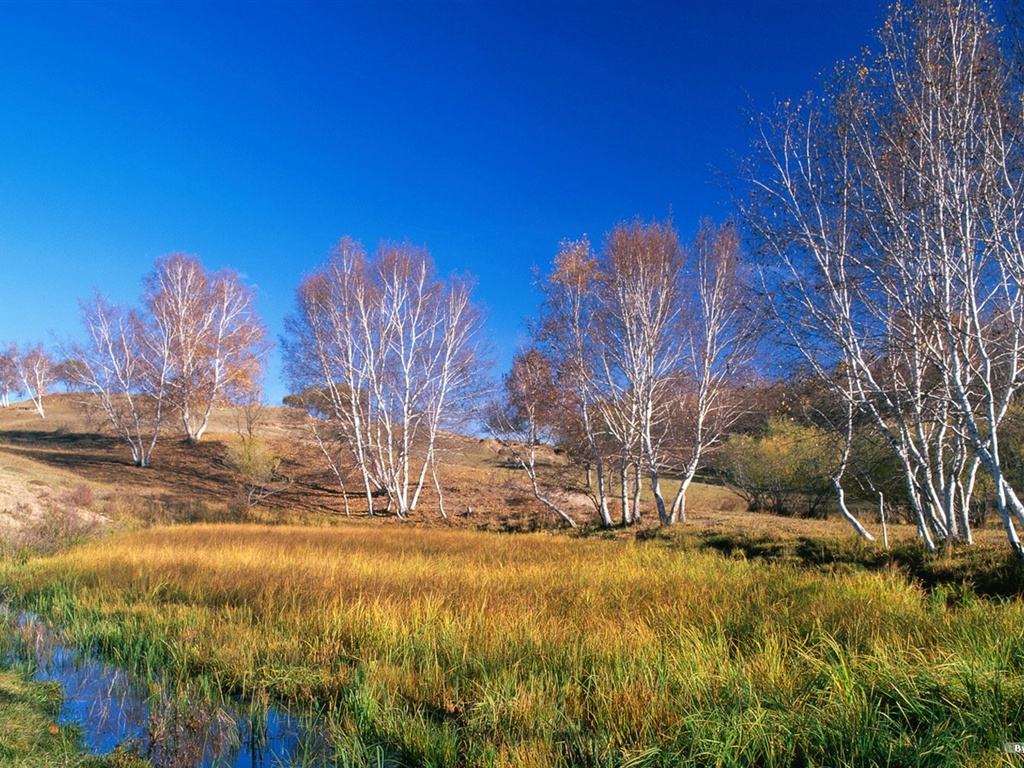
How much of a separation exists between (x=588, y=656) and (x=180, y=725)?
3334 mm

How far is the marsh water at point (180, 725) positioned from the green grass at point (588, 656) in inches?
8.7

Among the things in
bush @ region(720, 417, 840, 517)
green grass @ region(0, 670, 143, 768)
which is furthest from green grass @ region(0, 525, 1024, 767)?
bush @ region(720, 417, 840, 517)

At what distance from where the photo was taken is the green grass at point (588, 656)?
3412mm

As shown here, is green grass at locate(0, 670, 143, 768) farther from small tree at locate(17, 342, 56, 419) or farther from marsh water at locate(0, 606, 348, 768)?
small tree at locate(17, 342, 56, 419)

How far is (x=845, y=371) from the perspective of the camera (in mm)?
11719

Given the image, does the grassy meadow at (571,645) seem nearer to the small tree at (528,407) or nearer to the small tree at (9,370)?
the small tree at (528,407)

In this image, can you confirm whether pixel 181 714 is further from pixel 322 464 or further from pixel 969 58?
pixel 322 464

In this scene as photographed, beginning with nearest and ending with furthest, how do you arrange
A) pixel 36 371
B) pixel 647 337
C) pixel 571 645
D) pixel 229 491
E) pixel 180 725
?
pixel 180 725 → pixel 571 645 → pixel 647 337 → pixel 229 491 → pixel 36 371

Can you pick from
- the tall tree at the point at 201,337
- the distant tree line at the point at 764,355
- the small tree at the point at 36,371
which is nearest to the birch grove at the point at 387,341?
the distant tree line at the point at 764,355

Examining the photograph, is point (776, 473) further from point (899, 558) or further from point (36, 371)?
point (36, 371)

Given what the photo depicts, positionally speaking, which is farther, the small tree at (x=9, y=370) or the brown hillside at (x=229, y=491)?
the small tree at (x=9, y=370)

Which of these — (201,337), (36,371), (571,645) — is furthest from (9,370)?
(571,645)

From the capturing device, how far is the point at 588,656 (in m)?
4.90

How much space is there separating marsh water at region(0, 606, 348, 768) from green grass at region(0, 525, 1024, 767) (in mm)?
Answer: 222
